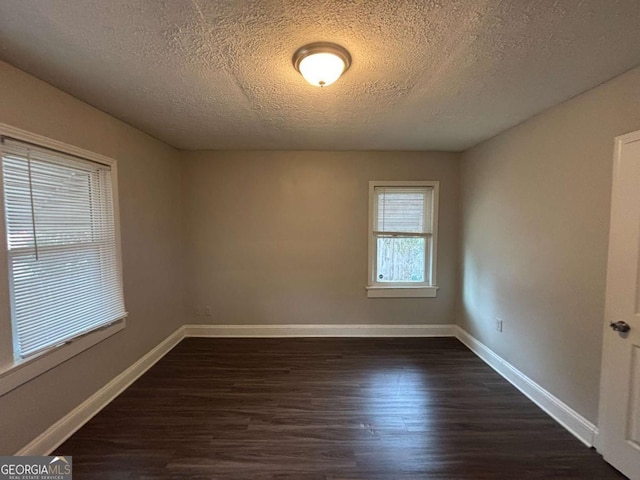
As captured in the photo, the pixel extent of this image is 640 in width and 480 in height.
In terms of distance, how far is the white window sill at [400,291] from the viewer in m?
3.82

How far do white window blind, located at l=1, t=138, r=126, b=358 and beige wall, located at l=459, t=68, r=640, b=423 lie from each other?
3590 millimetres

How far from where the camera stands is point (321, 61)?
1536 millimetres

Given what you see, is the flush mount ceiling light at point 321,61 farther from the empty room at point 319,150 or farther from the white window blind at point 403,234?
the white window blind at point 403,234

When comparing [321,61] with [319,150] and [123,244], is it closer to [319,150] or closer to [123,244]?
[319,150]

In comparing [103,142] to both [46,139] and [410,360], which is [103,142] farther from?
[410,360]

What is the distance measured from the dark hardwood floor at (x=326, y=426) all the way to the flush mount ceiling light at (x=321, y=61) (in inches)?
91.0

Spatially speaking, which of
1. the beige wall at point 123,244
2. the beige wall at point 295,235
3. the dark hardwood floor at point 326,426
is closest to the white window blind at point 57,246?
the beige wall at point 123,244

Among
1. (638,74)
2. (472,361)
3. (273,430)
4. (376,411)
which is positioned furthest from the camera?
(472,361)

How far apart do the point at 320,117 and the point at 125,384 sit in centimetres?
298

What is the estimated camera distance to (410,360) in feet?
10.5

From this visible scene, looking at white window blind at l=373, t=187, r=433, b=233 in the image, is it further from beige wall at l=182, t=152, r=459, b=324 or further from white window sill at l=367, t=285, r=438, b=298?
white window sill at l=367, t=285, r=438, b=298

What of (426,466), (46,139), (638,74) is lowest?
(426,466)

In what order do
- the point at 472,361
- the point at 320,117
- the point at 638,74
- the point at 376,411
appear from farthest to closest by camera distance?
the point at 472,361, the point at 320,117, the point at 376,411, the point at 638,74

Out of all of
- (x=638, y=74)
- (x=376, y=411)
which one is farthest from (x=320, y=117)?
(x=376, y=411)
